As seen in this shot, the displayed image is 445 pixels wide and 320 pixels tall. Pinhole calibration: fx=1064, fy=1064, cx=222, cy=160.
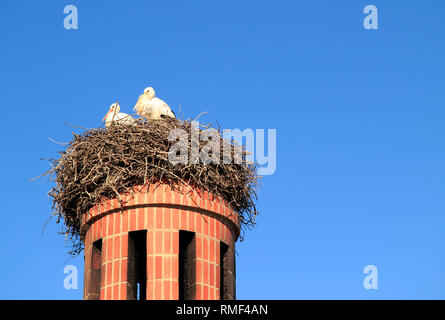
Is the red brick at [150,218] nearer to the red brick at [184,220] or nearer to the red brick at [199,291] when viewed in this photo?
the red brick at [184,220]

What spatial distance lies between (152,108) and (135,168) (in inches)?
123

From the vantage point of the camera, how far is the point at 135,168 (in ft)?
51.2

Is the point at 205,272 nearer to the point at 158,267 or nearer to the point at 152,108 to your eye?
the point at 158,267

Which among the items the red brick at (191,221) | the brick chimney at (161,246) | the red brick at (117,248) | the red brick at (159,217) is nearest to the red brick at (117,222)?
the brick chimney at (161,246)

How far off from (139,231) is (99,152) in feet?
4.45

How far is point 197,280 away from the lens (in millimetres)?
15227

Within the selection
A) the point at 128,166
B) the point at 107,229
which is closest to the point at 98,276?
the point at 107,229

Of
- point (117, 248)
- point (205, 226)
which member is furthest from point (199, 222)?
point (117, 248)
